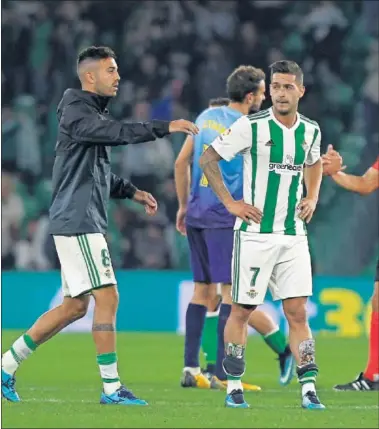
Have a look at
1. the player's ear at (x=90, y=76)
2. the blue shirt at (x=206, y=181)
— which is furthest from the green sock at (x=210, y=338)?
the player's ear at (x=90, y=76)

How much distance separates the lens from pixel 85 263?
725cm

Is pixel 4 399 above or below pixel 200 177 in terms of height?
below

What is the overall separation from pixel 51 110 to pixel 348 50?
3854mm

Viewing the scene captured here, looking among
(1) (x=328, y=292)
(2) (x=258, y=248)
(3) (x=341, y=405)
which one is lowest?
(1) (x=328, y=292)

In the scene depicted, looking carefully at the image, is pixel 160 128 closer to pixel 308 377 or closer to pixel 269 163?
pixel 269 163

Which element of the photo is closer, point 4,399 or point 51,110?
point 4,399

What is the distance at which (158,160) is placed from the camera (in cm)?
1647

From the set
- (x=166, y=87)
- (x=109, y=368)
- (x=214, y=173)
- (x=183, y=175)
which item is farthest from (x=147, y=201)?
(x=166, y=87)

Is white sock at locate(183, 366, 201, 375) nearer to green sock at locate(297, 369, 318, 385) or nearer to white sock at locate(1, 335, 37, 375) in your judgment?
white sock at locate(1, 335, 37, 375)

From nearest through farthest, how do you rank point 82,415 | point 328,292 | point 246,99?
1. point 82,415
2. point 246,99
3. point 328,292

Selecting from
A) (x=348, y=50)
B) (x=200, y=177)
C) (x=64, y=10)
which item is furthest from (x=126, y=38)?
(x=200, y=177)

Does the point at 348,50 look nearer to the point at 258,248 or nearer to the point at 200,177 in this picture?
the point at 200,177

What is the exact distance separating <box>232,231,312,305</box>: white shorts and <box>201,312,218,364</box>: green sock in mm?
2378

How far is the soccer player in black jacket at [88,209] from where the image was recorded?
717 cm
